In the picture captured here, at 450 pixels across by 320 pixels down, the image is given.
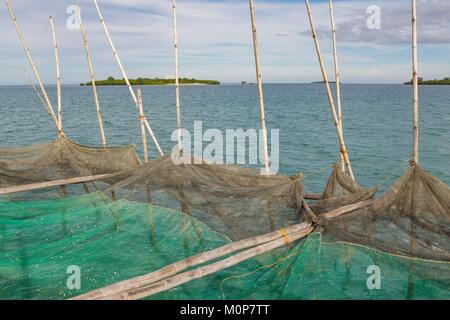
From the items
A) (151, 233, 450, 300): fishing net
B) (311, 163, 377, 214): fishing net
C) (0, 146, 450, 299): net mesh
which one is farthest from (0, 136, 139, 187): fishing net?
(311, 163, 377, 214): fishing net

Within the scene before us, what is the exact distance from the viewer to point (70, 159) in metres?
9.34

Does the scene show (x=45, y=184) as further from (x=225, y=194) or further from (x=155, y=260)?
(x=225, y=194)

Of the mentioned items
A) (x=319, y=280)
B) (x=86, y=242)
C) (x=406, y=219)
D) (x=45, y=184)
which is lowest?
(x=319, y=280)

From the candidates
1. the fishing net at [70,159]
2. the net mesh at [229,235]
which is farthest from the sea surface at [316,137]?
the net mesh at [229,235]

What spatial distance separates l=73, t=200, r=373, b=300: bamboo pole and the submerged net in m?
0.23

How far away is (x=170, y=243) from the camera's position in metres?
6.77

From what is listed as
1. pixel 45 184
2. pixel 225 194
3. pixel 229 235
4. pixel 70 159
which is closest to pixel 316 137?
pixel 70 159

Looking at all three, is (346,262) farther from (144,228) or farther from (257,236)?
(144,228)

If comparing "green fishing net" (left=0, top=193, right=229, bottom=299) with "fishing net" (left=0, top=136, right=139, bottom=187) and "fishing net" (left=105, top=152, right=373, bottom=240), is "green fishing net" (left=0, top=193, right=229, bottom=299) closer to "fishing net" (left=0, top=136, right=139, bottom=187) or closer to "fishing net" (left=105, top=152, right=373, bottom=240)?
"fishing net" (left=105, top=152, right=373, bottom=240)

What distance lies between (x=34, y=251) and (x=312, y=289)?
3.85 meters

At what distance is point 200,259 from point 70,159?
217 inches

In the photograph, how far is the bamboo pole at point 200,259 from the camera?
421 centimetres

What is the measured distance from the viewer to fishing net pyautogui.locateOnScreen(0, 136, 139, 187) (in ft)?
30.1
